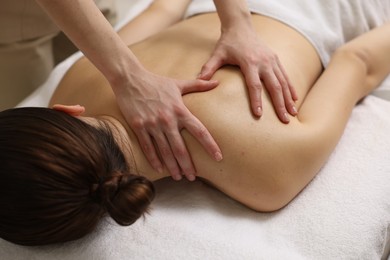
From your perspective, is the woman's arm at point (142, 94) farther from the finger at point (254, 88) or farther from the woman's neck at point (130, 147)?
the finger at point (254, 88)

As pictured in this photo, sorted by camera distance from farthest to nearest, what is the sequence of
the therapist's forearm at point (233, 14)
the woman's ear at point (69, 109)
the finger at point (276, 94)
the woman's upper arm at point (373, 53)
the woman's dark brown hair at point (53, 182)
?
the woman's upper arm at point (373, 53)
the therapist's forearm at point (233, 14)
the finger at point (276, 94)
the woman's ear at point (69, 109)
the woman's dark brown hair at point (53, 182)

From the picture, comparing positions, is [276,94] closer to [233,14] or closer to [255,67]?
[255,67]

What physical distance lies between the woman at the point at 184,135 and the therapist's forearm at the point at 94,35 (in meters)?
0.10

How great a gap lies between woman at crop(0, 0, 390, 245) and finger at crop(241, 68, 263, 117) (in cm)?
1

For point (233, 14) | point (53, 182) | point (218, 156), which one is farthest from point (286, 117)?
point (53, 182)

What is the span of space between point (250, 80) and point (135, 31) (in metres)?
0.56

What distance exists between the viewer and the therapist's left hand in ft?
3.44

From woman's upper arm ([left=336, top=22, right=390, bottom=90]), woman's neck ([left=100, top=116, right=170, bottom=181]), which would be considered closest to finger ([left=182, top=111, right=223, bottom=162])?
woman's neck ([left=100, top=116, right=170, bottom=181])

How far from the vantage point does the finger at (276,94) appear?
3.42ft

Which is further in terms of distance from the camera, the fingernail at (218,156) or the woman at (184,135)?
the fingernail at (218,156)

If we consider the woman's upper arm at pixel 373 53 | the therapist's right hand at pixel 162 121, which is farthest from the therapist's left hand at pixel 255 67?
the woman's upper arm at pixel 373 53

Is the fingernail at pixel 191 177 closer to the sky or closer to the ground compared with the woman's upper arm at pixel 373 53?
closer to the sky

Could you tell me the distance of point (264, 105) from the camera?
1051 millimetres

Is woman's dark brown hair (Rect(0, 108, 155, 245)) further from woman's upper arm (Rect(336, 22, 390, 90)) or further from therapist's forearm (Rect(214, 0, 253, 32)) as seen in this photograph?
woman's upper arm (Rect(336, 22, 390, 90))
